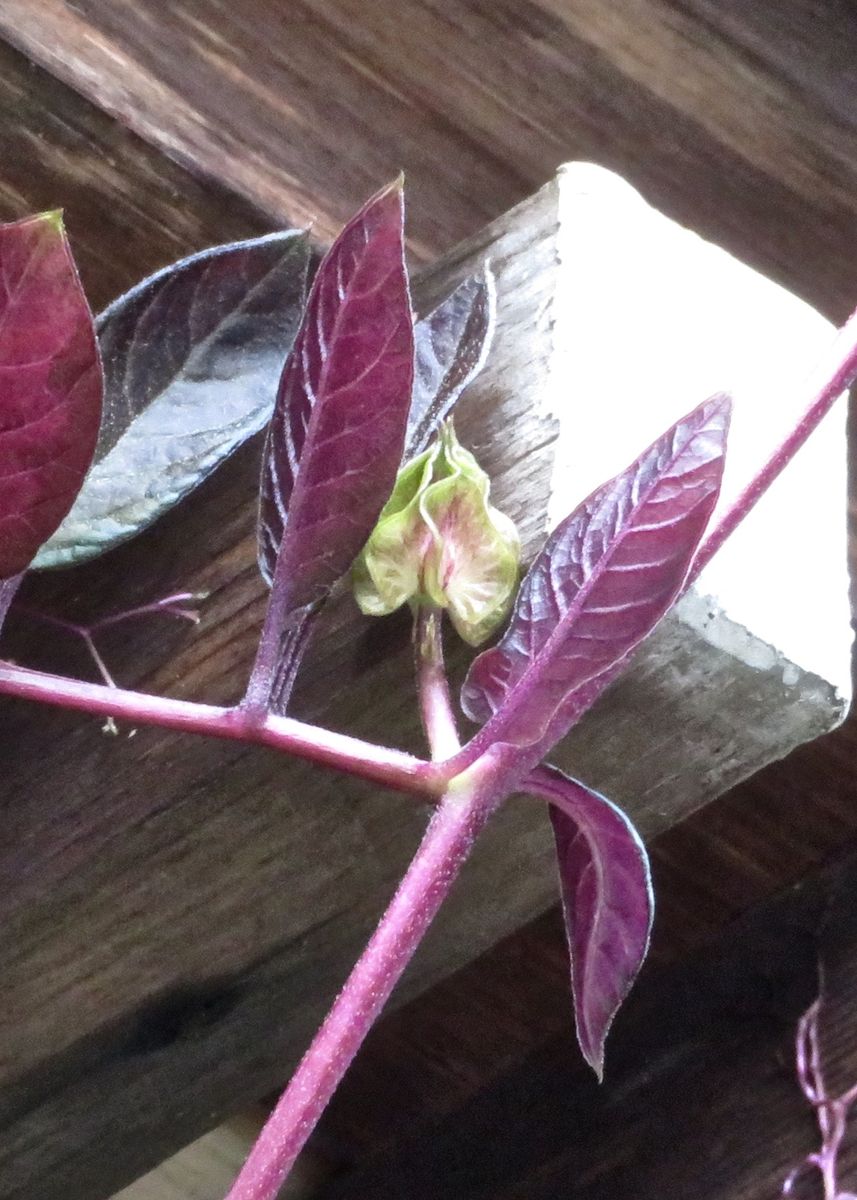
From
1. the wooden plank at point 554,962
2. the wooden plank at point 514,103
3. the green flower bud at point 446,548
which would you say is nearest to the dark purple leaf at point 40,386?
the green flower bud at point 446,548

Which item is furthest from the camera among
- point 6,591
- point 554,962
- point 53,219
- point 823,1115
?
point 554,962

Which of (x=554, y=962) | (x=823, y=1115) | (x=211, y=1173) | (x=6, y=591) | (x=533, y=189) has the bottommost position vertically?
(x=211, y=1173)

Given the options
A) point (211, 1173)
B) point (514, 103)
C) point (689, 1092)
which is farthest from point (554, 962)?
point (514, 103)

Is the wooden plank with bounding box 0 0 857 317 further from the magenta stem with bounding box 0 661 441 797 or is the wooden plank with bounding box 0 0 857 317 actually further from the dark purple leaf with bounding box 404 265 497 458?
the magenta stem with bounding box 0 661 441 797

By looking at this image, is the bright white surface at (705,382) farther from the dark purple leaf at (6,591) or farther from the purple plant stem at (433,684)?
the dark purple leaf at (6,591)

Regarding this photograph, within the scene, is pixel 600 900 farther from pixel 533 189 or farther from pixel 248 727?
pixel 533 189

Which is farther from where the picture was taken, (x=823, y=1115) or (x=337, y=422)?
(x=823, y=1115)

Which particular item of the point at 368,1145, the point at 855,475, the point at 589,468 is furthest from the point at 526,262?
the point at 368,1145

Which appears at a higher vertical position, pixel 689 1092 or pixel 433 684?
pixel 433 684
